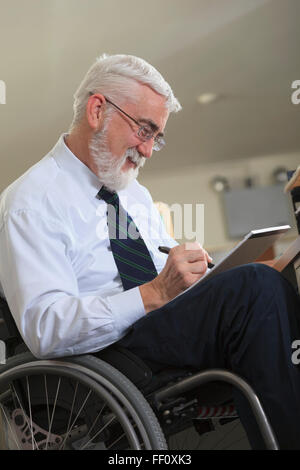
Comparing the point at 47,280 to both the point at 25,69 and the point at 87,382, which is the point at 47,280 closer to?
the point at 87,382

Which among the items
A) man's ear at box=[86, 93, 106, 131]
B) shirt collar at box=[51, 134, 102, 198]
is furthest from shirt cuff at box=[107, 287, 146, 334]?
man's ear at box=[86, 93, 106, 131]

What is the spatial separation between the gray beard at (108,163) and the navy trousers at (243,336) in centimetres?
51

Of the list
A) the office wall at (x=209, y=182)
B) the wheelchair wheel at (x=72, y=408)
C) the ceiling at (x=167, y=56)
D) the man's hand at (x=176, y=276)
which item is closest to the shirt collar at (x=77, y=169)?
the man's hand at (x=176, y=276)

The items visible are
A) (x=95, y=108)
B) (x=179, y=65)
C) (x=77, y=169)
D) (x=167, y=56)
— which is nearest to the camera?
(x=77, y=169)

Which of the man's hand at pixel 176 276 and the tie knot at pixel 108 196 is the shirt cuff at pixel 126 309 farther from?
the tie knot at pixel 108 196

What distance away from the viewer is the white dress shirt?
1171 millimetres

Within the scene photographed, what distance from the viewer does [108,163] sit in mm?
1560

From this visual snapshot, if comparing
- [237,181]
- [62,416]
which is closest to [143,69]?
[62,416]

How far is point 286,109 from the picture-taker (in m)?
6.12

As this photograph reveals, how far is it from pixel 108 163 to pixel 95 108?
190 millimetres

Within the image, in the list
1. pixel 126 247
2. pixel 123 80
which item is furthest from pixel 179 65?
pixel 126 247

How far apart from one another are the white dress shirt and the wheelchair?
0.06 metres

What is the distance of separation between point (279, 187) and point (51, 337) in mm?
7117

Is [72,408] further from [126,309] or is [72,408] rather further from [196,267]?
[196,267]
